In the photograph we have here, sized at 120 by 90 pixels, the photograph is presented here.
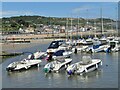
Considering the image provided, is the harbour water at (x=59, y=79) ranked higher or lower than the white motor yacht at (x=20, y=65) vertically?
lower

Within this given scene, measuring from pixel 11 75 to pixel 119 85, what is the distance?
8779mm

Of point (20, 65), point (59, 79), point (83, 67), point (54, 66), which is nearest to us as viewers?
point (59, 79)

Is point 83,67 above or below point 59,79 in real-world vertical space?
above

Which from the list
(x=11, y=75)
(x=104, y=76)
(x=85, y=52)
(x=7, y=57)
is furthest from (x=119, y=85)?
(x=85, y=52)

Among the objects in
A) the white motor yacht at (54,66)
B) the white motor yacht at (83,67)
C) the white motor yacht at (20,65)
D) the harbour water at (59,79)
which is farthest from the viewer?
the white motor yacht at (20,65)

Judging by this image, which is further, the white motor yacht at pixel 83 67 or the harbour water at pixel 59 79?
the white motor yacht at pixel 83 67

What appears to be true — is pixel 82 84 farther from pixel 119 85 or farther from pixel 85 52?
pixel 85 52

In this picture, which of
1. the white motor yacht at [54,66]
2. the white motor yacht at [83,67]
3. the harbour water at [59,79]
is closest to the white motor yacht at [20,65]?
the harbour water at [59,79]

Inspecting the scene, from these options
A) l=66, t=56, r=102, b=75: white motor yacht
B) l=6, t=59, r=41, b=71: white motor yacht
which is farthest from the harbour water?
l=6, t=59, r=41, b=71: white motor yacht

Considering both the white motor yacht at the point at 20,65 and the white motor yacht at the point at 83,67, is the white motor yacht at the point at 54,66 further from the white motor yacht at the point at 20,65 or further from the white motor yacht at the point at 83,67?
the white motor yacht at the point at 20,65

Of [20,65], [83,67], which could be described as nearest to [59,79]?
[83,67]

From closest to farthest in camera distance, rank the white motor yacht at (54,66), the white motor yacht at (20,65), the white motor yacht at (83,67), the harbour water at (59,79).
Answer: the harbour water at (59,79)
the white motor yacht at (83,67)
the white motor yacht at (54,66)
the white motor yacht at (20,65)

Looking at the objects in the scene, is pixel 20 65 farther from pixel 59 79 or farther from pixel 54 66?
pixel 59 79

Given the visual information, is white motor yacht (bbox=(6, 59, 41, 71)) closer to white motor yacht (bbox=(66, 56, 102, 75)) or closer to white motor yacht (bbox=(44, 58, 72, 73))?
white motor yacht (bbox=(44, 58, 72, 73))
